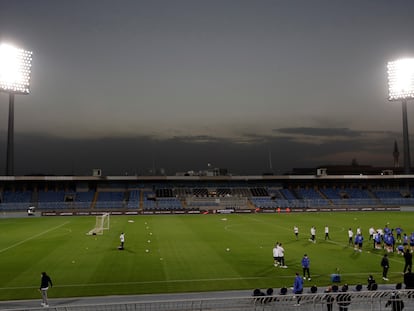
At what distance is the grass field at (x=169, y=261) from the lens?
2030 centimetres

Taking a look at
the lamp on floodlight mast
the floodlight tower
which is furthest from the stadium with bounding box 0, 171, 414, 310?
the lamp on floodlight mast

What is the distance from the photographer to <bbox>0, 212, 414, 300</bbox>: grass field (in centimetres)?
2030

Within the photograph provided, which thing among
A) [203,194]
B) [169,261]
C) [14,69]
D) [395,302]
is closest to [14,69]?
[14,69]

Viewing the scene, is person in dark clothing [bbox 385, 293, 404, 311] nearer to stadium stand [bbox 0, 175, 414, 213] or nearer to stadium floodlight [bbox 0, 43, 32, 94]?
stadium stand [bbox 0, 175, 414, 213]

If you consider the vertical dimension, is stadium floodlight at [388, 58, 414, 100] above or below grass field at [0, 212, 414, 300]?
above

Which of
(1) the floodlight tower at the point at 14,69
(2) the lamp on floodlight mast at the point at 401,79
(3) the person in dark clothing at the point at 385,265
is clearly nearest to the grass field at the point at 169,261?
(3) the person in dark clothing at the point at 385,265

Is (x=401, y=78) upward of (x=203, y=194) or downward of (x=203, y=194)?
upward

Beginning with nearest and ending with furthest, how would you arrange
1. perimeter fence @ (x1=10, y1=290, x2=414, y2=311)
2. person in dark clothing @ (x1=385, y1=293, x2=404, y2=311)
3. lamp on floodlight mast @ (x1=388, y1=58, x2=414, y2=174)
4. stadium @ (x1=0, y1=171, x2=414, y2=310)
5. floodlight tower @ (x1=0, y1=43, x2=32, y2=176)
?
perimeter fence @ (x1=10, y1=290, x2=414, y2=311) → person in dark clothing @ (x1=385, y1=293, x2=404, y2=311) → stadium @ (x1=0, y1=171, x2=414, y2=310) → floodlight tower @ (x1=0, y1=43, x2=32, y2=176) → lamp on floodlight mast @ (x1=388, y1=58, x2=414, y2=174)

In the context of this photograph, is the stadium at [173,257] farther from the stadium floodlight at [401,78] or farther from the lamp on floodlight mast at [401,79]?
the stadium floodlight at [401,78]

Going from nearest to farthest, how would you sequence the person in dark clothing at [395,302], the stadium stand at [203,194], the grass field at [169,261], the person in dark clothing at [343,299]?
the person in dark clothing at [395,302] → the person in dark clothing at [343,299] → the grass field at [169,261] → the stadium stand at [203,194]

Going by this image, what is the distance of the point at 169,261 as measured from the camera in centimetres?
2634

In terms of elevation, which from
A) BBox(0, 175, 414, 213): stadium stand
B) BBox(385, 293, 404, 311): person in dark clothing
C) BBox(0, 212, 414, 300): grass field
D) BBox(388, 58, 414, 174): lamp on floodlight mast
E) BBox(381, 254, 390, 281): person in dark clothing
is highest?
BBox(388, 58, 414, 174): lamp on floodlight mast

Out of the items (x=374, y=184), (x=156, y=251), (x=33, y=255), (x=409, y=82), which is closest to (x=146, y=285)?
(x=156, y=251)

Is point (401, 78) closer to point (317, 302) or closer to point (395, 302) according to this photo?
point (395, 302)
